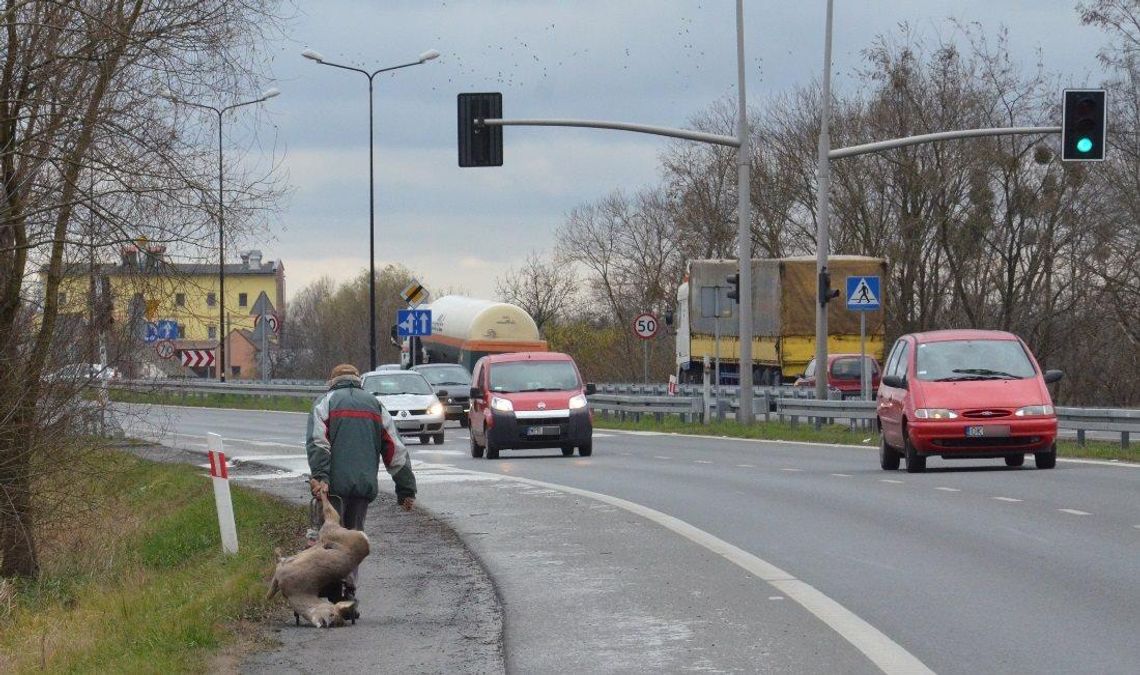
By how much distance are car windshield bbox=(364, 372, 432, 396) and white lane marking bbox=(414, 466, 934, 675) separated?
768 inches

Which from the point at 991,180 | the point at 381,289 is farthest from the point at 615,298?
the point at 991,180

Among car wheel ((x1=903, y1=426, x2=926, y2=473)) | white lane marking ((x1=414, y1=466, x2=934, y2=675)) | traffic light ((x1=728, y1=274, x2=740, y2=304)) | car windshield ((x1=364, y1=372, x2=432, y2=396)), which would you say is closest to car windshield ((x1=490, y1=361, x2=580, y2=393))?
car windshield ((x1=364, y1=372, x2=432, y2=396))

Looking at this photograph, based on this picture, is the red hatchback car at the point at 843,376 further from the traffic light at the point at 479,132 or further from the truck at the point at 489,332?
the traffic light at the point at 479,132

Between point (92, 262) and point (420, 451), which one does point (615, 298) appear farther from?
point (92, 262)

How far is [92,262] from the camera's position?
16.3 meters

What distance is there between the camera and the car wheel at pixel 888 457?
24.2 meters

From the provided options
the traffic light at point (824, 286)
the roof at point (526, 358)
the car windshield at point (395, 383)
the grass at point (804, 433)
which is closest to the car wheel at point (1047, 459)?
the grass at point (804, 433)

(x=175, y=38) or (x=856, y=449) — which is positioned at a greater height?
(x=175, y=38)

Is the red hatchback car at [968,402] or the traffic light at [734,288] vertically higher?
the traffic light at [734,288]

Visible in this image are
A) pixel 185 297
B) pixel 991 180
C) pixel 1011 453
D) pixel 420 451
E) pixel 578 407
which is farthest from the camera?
pixel 991 180

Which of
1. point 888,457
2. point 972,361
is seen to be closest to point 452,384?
point 888,457

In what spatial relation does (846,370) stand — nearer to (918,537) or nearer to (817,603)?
(918,537)

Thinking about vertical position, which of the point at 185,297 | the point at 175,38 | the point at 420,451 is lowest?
the point at 420,451

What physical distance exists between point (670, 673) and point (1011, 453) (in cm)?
1520
